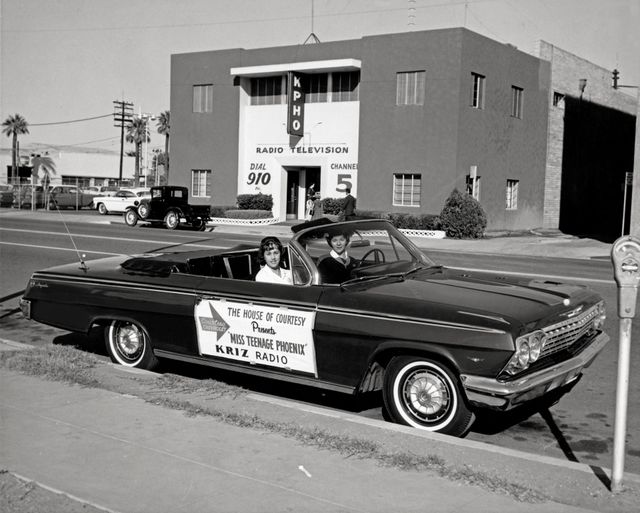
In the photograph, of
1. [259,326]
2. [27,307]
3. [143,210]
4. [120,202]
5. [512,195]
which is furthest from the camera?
[120,202]

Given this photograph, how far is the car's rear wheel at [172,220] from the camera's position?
1159 inches

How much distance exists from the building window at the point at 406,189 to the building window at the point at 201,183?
403 inches

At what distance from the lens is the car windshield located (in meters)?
6.39

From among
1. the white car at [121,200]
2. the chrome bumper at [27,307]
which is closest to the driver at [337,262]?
the chrome bumper at [27,307]

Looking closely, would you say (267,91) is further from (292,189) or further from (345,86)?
(292,189)

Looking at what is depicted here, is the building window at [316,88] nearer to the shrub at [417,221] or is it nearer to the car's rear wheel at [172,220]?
the shrub at [417,221]

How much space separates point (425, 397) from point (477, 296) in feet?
2.79

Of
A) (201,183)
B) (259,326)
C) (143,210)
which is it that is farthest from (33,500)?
(201,183)

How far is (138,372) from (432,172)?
2506cm

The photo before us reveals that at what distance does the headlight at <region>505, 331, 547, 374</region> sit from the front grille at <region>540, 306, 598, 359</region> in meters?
0.10

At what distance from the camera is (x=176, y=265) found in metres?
7.04

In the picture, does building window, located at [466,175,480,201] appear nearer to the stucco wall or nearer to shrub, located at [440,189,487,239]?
shrub, located at [440,189,487,239]

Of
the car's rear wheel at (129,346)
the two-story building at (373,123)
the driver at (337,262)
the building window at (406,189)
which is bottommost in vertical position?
the car's rear wheel at (129,346)

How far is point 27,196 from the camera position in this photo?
160 ft
